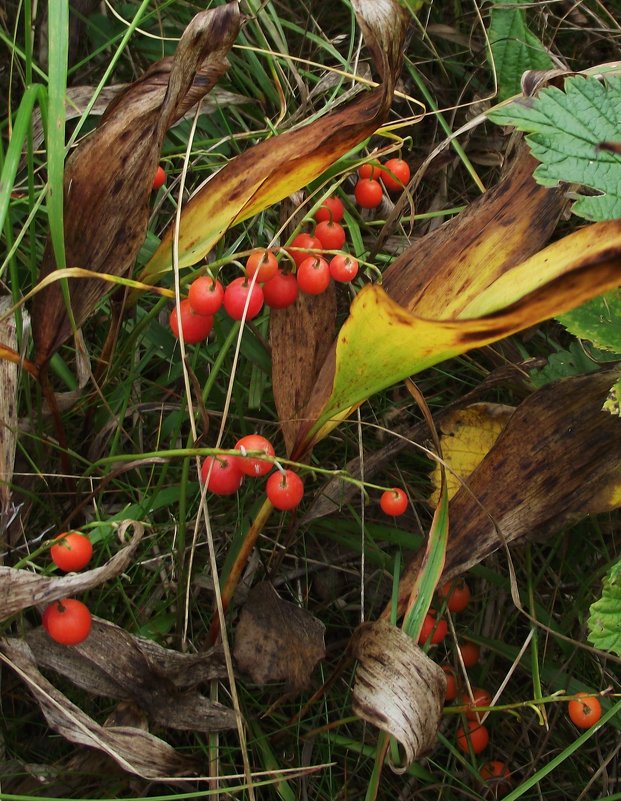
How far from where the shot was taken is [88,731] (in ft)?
4.12

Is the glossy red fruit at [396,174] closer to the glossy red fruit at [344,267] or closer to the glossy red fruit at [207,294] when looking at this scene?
the glossy red fruit at [344,267]

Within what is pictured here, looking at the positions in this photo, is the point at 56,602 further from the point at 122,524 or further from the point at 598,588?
the point at 598,588

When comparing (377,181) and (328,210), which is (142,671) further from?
(377,181)

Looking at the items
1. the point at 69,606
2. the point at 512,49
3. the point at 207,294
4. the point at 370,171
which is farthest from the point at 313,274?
the point at 512,49

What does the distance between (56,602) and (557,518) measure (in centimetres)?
82

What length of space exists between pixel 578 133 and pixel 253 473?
0.75 metres

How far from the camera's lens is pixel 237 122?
188 centimetres

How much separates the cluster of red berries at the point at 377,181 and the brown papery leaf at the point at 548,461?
46 cm

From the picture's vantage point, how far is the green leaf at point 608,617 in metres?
1.27

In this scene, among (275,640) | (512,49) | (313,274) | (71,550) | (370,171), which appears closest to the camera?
(71,550)

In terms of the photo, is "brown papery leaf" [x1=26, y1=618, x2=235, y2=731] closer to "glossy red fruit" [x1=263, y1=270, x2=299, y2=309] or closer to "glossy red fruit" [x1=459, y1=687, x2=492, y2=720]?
"glossy red fruit" [x1=459, y1=687, x2=492, y2=720]

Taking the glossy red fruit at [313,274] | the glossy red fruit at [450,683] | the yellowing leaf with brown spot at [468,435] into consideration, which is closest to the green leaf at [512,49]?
the yellowing leaf with brown spot at [468,435]

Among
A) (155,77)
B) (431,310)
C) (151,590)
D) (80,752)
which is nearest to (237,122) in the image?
(155,77)

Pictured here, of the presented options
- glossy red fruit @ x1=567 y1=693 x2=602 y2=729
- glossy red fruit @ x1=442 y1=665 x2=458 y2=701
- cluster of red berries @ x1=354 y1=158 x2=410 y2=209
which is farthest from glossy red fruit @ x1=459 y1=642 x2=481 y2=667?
cluster of red berries @ x1=354 y1=158 x2=410 y2=209
